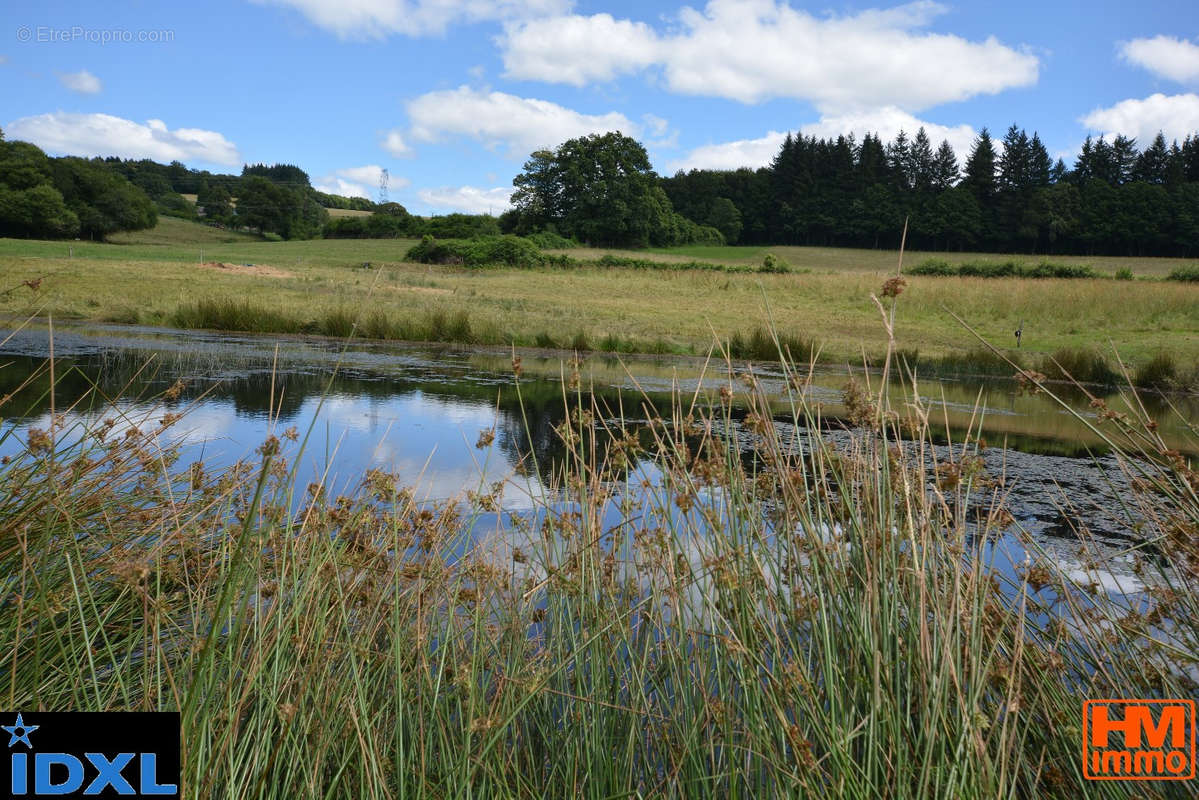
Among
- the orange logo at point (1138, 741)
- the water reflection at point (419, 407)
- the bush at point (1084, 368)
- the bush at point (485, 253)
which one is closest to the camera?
the orange logo at point (1138, 741)

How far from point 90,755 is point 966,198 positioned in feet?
217

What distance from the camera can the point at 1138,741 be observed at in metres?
1.75

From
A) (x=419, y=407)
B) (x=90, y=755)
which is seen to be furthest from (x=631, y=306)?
(x=90, y=755)

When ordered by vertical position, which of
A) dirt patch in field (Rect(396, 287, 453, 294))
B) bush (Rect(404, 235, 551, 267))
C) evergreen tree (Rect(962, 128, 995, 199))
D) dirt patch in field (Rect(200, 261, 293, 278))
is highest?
evergreen tree (Rect(962, 128, 995, 199))

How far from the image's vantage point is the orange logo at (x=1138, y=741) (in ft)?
5.55

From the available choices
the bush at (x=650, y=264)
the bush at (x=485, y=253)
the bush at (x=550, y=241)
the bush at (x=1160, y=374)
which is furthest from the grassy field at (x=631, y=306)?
the bush at (x=550, y=241)

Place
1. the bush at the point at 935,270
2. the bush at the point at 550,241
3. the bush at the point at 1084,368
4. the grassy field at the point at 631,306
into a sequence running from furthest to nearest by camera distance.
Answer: the bush at the point at 550,241, the bush at the point at 935,270, the grassy field at the point at 631,306, the bush at the point at 1084,368

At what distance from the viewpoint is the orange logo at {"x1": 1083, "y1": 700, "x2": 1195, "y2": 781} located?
5.55 ft

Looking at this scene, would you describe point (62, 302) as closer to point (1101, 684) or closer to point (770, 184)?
point (1101, 684)

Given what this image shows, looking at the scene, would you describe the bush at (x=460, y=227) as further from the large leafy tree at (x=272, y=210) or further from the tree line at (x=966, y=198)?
the tree line at (x=966, y=198)

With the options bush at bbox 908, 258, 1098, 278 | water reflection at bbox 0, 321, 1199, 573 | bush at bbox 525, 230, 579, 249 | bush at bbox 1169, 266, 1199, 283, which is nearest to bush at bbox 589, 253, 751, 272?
bush at bbox 525, 230, 579, 249

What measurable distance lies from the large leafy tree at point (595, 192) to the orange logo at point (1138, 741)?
180ft

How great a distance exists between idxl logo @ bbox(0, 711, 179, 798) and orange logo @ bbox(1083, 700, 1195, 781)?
182 centimetres

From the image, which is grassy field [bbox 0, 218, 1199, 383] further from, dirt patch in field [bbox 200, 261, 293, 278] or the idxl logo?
the idxl logo
